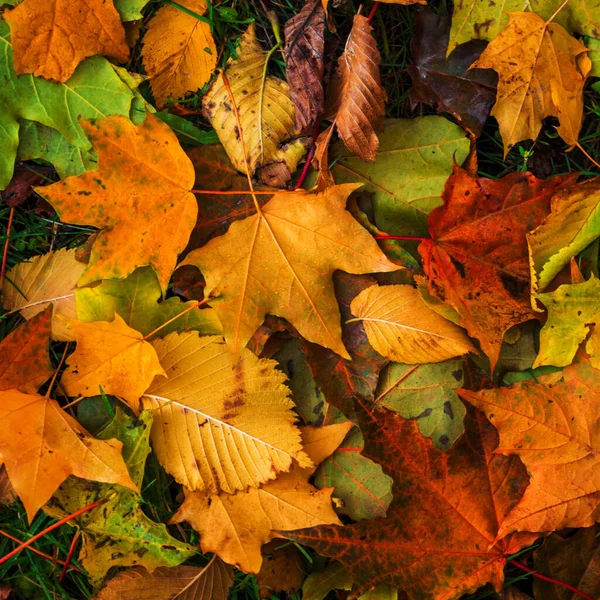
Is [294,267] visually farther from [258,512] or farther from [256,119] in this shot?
[258,512]

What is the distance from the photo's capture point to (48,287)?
1.54m

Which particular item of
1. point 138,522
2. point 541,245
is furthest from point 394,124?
point 138,522

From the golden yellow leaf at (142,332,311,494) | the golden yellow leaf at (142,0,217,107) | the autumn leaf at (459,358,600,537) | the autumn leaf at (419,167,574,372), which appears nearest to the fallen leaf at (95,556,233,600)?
the golden yellow leaf at (142,332,311,494)

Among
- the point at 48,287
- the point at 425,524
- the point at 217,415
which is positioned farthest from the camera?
the point at 48,287

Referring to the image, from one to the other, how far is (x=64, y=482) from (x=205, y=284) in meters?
0.56

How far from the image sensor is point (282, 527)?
136 centimetres

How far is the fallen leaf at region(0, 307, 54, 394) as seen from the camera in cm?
142

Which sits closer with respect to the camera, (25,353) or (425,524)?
(425,524)

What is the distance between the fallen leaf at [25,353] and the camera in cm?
142

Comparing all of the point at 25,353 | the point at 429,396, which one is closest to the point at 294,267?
the point at 429,396

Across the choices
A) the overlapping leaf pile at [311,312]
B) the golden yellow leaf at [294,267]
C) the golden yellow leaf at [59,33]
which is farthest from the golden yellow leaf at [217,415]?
the golden yellow leaf at [59,33]

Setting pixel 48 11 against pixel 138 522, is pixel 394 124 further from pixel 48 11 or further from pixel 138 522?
pixel 138 522

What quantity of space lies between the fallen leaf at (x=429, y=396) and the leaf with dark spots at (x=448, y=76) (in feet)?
1.89

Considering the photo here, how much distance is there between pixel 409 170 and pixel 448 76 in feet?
0.83
